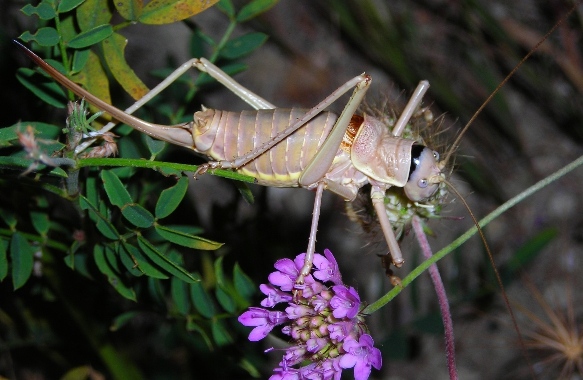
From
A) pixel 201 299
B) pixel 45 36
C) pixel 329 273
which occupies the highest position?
pixel 45 36

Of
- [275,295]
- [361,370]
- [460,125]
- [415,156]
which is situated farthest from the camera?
[460,125]

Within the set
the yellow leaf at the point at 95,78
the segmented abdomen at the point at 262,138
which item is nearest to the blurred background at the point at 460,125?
the segmented abdomen at the point at 262,138

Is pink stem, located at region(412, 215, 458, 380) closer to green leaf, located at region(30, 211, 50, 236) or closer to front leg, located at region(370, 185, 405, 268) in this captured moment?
front leg, located at region(370, 185, 405, 268)

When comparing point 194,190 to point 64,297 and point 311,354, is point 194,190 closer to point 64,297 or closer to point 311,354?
point 64,297

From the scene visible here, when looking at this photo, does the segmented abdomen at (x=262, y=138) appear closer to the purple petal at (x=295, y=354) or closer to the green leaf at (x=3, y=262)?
the purple petal at (x=295, y=354)

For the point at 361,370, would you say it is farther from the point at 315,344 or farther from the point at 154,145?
the point at 154,145

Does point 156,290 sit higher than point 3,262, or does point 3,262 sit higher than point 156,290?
point 3,262

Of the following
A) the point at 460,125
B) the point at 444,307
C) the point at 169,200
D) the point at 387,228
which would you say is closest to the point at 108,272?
the point at 169,200
